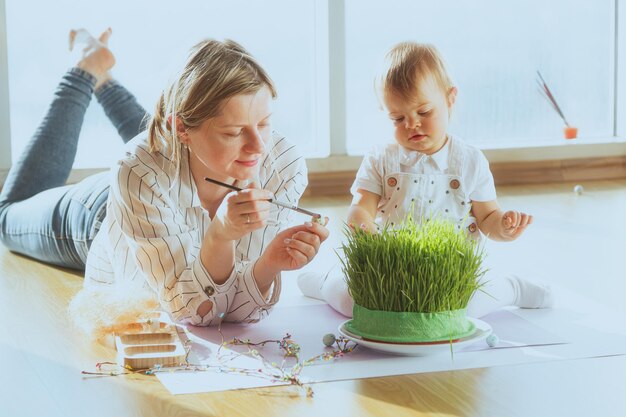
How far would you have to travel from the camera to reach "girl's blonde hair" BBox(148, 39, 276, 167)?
6.10ft

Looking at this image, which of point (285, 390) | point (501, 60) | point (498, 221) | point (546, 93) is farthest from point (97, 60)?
point (546, 93)

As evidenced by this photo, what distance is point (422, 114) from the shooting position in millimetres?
2244

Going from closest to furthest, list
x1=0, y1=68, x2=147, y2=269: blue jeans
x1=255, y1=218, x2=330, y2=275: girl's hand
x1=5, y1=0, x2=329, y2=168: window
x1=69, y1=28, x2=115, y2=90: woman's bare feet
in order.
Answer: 1. x1=255, y1=218, x2=330, y2=275: girl's hand
2. x1=0, y1=68, x2=147, y2=269: blue jeans
3. x1=69, y1=28, x2=115, y2=90: woman's bare feet
4. x1=5, y1=0, x2=329, y2=168: window

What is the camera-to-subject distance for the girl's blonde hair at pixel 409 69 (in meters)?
2.21

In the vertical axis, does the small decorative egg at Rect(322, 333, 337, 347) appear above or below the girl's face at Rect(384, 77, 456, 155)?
below

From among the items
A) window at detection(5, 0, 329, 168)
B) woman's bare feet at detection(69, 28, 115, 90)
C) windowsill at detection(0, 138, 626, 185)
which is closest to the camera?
woman's bare feet at detection(69, 28, 115, 90)

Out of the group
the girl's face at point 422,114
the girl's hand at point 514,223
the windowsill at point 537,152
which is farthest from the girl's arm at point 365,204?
the windowsill at point 537,152

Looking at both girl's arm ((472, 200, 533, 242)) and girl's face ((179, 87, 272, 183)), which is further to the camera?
girl's arm ((472, 200, 533, 242))

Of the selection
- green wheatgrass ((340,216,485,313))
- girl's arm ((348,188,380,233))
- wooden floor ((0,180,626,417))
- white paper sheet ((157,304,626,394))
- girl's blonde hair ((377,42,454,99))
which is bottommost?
wooden floor ((0,180,626,417))

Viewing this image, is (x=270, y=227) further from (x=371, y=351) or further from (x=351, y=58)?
(x=351, y=58)

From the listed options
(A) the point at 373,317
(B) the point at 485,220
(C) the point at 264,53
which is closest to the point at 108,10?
(C) the point at 264,53

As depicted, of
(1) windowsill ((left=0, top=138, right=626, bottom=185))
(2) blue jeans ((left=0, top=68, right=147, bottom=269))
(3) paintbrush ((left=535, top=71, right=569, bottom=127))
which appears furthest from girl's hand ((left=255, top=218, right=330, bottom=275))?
(3) paintbrush ((left=535, top=71, right=569, bottom=127))

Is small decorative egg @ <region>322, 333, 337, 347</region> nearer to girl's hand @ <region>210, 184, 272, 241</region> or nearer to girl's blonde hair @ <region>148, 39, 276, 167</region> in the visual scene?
girl's hand @ <region>210, 184, 272, 241</region>

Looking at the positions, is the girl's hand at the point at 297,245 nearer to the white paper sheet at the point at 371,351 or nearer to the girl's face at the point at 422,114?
the white paper sheet at the point at 371,351
